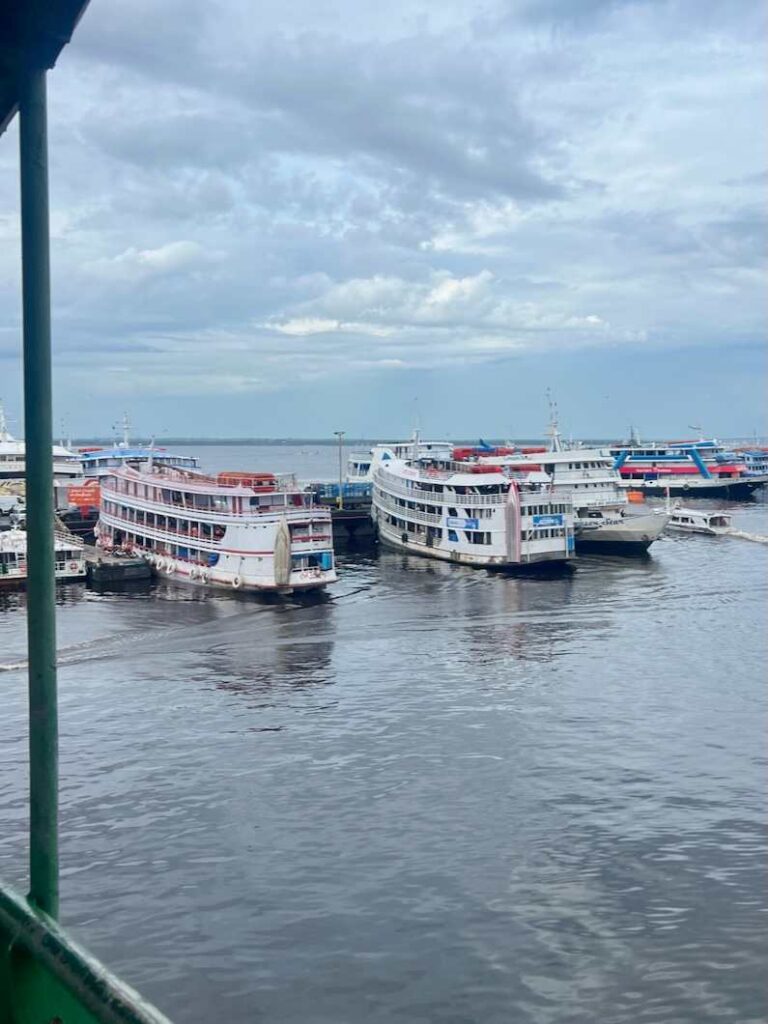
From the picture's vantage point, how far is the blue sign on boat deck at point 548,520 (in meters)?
56.0

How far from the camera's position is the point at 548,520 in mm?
56156

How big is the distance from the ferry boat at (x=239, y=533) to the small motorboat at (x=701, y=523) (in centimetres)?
3599

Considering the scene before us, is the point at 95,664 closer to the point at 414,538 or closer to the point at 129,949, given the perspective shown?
the point at 129,949

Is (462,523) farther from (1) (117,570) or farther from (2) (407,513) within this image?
(1) (117,570)

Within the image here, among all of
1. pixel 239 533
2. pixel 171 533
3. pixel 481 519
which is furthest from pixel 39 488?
pixel 481 519

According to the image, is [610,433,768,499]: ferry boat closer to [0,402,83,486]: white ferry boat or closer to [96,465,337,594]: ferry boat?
[0,402,83,486]: white ferry boat

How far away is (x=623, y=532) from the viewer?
6216 cm

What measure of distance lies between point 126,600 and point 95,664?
43.7ft

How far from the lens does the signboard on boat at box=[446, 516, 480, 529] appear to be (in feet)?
188

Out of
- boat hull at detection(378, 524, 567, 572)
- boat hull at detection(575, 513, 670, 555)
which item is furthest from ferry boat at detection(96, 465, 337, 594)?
boat hull at detection(575, 513, 670, 555)

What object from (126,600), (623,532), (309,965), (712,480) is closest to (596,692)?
(309,965)

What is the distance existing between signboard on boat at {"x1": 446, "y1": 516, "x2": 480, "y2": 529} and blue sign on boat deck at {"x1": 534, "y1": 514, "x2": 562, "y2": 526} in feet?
11.7

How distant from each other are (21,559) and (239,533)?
13.0 m

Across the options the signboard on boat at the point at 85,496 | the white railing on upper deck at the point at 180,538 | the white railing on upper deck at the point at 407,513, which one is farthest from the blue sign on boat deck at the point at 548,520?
the signboard on boat at the point at 85,496
